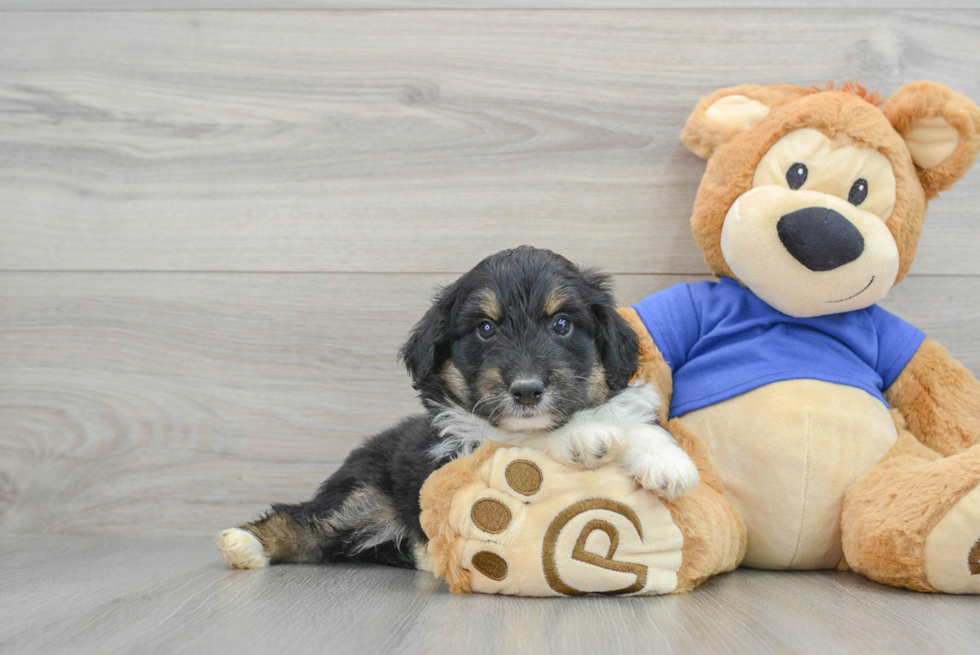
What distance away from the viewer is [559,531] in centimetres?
152

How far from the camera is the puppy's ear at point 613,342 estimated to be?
5.76 ft

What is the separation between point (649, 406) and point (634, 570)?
1.40 feet

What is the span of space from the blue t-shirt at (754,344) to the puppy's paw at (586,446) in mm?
447

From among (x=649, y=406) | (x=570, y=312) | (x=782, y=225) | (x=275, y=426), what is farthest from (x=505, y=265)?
(x=275, y=426)

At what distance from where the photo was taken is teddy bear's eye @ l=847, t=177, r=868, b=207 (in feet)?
6.11

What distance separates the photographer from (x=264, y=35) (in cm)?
247

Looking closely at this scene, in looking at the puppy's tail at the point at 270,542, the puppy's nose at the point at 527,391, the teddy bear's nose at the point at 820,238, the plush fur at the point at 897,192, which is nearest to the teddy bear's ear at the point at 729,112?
the plush fur at the point at 897,192

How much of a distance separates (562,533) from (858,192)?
110 centimetres

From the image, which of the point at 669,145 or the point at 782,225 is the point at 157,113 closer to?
the point at 669,145

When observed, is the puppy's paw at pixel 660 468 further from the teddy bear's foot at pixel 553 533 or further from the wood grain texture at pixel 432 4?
the wood grain texture at pixel 432 4

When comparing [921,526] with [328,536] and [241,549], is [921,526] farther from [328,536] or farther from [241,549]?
[241,549]

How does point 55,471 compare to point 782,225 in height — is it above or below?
below

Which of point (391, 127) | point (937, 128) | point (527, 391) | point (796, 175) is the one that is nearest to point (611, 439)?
point (527, 391)

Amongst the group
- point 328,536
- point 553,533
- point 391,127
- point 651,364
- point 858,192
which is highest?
point 391,127
